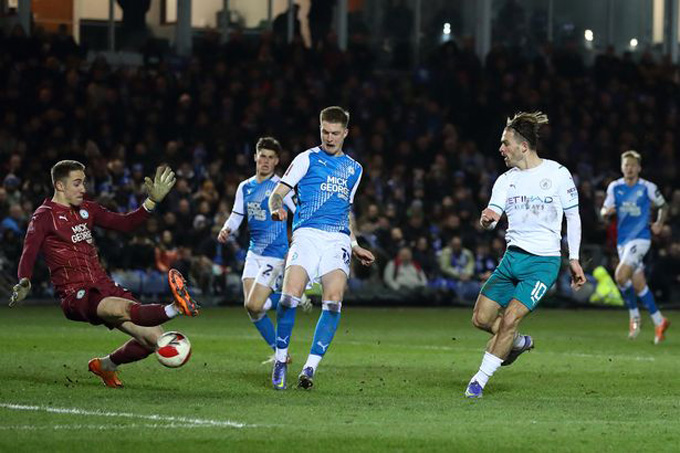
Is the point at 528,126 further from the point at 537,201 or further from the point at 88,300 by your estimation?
the point at 88,300

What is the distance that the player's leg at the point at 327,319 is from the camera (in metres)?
12.3

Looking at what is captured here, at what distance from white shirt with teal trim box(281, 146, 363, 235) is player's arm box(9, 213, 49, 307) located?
7.14 ft

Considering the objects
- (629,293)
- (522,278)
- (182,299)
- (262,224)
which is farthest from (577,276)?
(629,293)

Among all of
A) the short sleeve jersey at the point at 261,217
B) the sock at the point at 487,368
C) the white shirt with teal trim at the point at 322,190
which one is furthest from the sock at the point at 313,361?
the short sleeve jersey at the point at 261,217

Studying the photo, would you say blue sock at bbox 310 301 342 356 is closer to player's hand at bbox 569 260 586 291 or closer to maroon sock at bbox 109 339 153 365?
maroon sock at bbox 109 339 153 365

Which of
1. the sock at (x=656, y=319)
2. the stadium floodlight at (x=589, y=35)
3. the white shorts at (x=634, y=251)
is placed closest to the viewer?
the sock at (x=656, y=319)

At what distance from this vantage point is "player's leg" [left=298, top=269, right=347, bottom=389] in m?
12.3

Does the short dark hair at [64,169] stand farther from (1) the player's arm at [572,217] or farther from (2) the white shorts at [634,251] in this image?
(2) the white shorts at [634,251]

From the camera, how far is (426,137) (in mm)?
31859

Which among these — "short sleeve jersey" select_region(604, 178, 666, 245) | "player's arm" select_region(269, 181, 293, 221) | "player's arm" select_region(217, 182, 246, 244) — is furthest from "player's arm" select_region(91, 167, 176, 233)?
"short sleeve jersey" select_region(604, 178, 666, 245)

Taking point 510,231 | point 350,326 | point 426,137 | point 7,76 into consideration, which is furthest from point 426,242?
point 510,231

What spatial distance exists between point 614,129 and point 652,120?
1.34m

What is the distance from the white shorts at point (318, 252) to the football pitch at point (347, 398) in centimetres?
106

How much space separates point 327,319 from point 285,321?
17.5 inches
